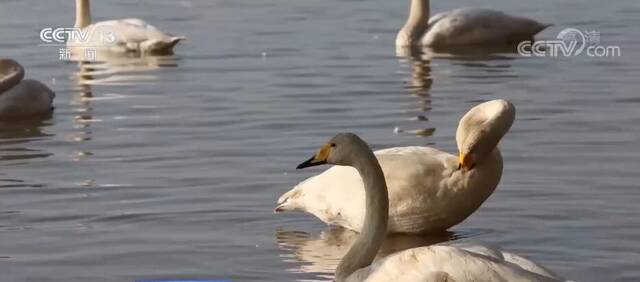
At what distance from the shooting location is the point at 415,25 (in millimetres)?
17938

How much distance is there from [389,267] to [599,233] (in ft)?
7.61

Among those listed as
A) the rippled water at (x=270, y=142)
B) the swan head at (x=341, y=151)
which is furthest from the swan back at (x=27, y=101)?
the swan head at (x=341, y=151)

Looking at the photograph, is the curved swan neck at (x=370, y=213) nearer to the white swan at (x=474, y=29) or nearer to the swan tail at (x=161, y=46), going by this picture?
the swan tail at (x=161, y=46)

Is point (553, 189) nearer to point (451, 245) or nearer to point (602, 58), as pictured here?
point (451, 245)

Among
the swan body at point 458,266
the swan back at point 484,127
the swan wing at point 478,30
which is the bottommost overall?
the swan wing at point 478,30

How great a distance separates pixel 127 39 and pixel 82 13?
1.46 metres

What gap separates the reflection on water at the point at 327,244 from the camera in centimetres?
845

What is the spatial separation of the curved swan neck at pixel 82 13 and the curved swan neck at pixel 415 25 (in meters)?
3.51

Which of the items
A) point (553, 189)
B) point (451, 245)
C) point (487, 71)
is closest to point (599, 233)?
point (553, 189)

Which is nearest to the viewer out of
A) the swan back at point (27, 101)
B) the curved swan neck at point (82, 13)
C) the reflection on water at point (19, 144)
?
the reflection on water at point (19, 144)

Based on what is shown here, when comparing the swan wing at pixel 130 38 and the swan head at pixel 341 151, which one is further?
the swan wing at pixel 130 38

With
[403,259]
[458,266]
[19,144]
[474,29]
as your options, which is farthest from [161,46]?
[458,266]

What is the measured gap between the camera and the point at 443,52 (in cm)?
1778

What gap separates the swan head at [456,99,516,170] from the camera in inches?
336
